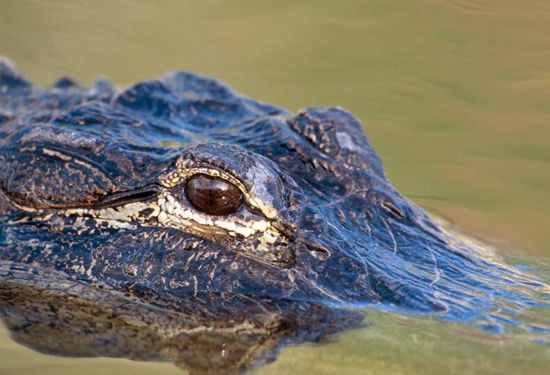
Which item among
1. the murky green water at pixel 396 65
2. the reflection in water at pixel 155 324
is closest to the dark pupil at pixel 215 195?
the reflection in water at pixel 155 324

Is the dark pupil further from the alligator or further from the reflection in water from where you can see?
the reflection in water

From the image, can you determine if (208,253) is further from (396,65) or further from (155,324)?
(396,65)

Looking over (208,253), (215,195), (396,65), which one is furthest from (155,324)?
(396,65)

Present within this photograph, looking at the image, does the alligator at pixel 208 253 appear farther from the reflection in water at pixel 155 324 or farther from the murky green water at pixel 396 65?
the murky green water at pixel 396 65

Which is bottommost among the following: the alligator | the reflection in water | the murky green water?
the reflection in water

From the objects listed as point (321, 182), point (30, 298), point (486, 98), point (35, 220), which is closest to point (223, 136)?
point (321, 182)

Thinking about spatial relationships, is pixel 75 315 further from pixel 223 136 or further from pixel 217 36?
pixel 217 36

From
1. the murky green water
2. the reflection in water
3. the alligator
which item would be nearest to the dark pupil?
the alligator
